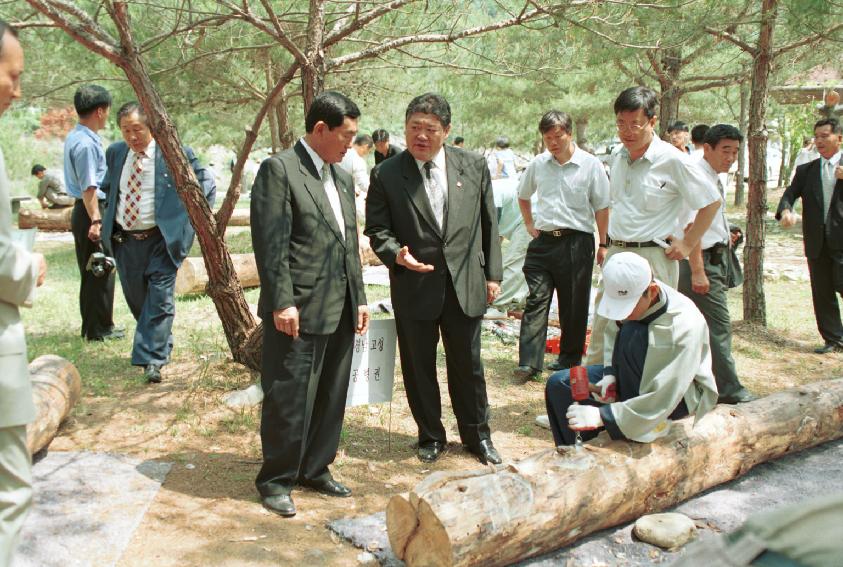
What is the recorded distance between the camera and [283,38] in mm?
4895

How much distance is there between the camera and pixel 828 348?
707cm

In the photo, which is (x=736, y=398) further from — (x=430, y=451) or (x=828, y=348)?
(x=828, y=348)

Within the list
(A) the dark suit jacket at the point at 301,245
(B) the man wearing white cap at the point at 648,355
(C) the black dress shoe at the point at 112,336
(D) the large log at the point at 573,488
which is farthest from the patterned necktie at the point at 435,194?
(C) the black dress shoe at the point at 112,336

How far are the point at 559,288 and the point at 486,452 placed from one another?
6.15 ft

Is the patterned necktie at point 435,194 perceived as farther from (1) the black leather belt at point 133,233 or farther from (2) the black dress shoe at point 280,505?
(1) the black leather belt at point 133,233

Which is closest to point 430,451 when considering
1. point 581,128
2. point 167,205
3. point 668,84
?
point 167,205

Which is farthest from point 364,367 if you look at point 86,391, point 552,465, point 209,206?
point 86,391

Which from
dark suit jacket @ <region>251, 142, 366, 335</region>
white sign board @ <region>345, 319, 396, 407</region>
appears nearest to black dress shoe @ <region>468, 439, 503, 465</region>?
white sign board @ <region>345, 319, 396, 407</region>

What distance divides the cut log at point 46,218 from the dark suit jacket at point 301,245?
41.5ft

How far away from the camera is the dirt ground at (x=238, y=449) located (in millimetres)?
3381

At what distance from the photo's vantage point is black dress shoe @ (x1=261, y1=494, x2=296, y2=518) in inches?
145

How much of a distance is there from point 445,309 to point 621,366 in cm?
103

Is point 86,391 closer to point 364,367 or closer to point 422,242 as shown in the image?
point 364,367

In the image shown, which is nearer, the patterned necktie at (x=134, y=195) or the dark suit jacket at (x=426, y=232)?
the dark suit jacket at (x=426, y=232)
